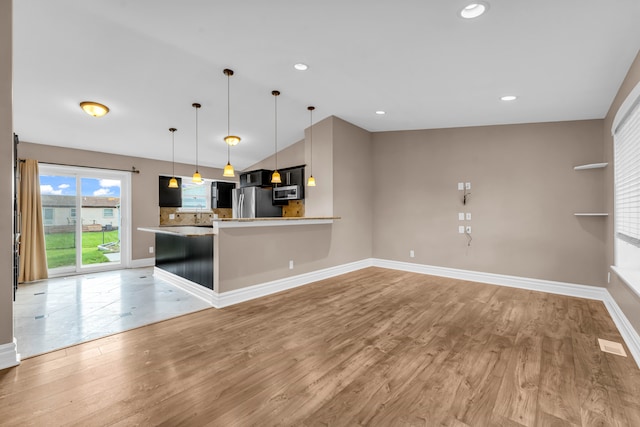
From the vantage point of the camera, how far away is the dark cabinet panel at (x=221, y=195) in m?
7.44

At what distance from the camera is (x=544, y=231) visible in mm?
4250

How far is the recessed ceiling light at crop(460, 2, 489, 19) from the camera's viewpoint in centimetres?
212

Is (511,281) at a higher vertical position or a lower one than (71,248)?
lower

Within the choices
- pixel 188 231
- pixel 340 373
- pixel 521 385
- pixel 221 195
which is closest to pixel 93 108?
pixel 188 231

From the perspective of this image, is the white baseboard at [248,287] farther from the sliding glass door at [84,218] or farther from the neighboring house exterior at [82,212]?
the neighboring house exterior at [82,212]

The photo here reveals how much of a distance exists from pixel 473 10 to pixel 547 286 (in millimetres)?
3987

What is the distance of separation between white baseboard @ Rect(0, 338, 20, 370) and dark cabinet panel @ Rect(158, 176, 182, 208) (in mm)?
4784

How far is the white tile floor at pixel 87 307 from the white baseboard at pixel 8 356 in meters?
0.14

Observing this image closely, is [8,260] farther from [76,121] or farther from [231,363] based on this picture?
[76,121]

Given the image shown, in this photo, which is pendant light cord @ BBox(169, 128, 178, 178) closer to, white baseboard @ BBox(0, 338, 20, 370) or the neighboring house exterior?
the neighboring house exterior

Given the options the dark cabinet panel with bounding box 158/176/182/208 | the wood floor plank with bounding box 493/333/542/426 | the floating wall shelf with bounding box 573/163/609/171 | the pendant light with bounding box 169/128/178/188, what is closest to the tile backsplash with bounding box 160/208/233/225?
the dark cabinet panel with bounding box 158/176/182/208

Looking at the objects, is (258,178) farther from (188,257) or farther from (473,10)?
(473,10)

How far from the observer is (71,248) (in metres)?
5.53

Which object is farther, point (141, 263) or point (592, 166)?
point (141, 263)
